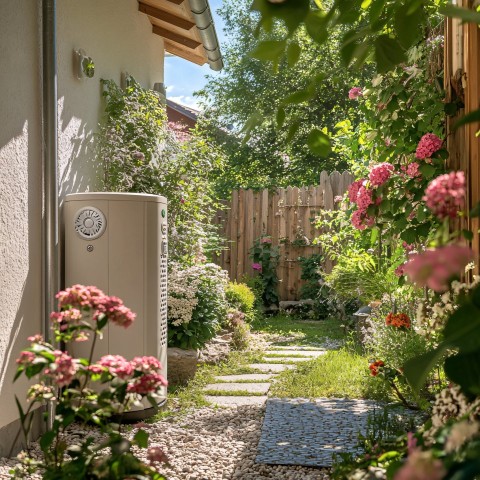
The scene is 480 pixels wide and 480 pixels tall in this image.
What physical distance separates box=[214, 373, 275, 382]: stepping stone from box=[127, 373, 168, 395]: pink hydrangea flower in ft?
11.7

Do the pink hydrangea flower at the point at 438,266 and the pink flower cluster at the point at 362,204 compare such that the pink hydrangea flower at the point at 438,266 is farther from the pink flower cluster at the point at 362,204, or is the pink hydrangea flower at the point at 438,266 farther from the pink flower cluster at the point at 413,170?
the pink flower cluster at the point at 362,204

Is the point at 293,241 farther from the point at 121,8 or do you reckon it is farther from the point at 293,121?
the point at 293,121

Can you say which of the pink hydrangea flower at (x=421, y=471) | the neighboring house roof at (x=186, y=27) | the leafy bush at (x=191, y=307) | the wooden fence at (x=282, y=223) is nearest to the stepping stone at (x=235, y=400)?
the leafy bush at (x=191, y=307)

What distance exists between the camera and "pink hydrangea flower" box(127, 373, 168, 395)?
4.87 feet

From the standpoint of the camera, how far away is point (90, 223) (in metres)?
3.80

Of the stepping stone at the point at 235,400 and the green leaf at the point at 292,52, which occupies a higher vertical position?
the green leaf at the point at 292,52

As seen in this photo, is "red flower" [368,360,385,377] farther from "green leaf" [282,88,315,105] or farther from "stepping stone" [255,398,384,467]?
"green leaf" [282,88,315,105]

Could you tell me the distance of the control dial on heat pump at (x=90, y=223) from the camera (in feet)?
12.4

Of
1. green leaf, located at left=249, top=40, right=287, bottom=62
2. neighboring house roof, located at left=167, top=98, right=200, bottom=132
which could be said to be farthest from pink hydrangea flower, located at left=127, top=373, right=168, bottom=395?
neighboring house roof, located at left=167, top=98, right=200, bottom=132

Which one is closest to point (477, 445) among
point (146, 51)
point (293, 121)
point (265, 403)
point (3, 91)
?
point (293, 121)

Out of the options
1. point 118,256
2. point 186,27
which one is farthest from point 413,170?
point 186,27

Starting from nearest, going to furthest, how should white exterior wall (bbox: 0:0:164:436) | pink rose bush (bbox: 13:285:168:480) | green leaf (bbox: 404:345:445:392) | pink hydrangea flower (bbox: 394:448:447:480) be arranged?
pink hydrangea flower (bbox: 394:448:447:480)
green leaf (bbox: 404:345:445:392)
pink rose bush (bbox: 13:285:168:480)
white exterior wall (bbox: 0:0:164:436)

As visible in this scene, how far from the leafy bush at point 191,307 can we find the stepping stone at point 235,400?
24.5 inches

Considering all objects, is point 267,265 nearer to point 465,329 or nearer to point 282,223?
point 282,223
